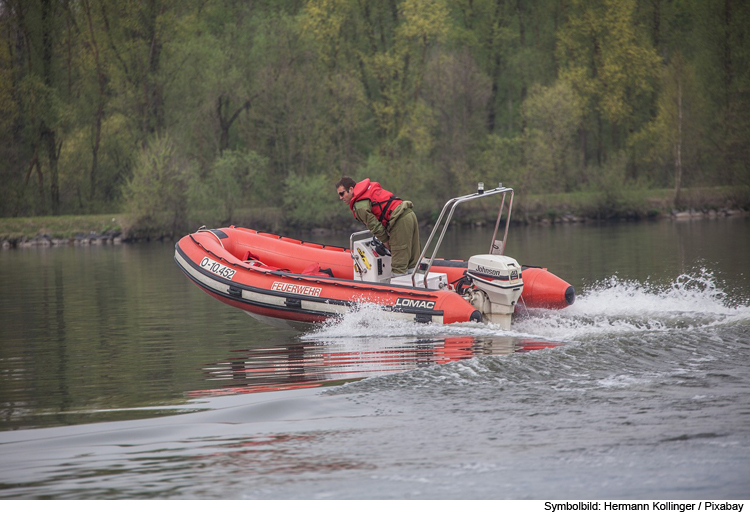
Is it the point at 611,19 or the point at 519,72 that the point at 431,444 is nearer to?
the point at 611,19

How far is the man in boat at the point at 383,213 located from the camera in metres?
9.34

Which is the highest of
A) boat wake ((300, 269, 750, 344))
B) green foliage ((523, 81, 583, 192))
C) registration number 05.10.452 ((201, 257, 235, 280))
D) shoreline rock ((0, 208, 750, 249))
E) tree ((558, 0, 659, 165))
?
tree ((558, 0, 659, 165))

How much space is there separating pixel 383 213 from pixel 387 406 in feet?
12.1

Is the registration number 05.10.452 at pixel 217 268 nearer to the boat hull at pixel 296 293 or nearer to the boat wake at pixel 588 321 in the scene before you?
the boat hull at pixel 296 293

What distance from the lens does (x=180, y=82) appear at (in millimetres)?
35094

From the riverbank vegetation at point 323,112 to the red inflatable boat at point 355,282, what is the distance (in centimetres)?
2057

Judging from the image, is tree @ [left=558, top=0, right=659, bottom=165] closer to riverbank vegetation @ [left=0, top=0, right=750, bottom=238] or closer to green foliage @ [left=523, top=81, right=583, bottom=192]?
riverbank vegetation @ [left=0, top=0, right=750, bottom=238]

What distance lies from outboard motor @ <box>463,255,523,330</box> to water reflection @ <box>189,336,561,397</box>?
52 centimetres

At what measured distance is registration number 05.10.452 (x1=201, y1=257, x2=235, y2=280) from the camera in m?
10.1

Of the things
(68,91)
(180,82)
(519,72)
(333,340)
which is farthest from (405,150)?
(333,340)

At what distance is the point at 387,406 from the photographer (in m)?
6.04

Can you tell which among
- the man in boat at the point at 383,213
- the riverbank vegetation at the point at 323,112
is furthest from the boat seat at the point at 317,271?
the riverbank vegetation at the point at 323,112

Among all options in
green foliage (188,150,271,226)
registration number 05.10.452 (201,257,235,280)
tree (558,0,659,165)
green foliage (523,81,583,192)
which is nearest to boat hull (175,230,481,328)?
registration number 05.10.452 (201,257,235,280)

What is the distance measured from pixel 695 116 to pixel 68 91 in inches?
1005
